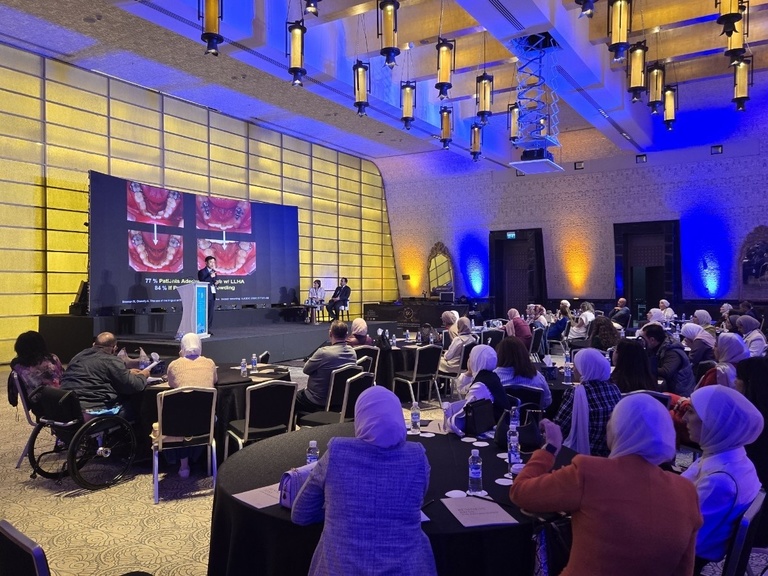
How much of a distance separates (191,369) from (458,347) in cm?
366

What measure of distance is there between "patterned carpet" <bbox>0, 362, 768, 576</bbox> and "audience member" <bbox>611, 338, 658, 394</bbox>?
1108 millimetres

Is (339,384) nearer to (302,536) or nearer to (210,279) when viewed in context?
(302,536)

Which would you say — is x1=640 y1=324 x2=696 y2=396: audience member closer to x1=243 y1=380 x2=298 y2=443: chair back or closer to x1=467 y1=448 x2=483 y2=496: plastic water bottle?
x1=243 y1=380 x2=298 y2=443: chair back

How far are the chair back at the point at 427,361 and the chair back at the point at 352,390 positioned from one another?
199 centimetres

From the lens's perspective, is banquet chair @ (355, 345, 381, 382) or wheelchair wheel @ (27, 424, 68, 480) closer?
wheelchair wheel @ (27, 424, 68, 480)

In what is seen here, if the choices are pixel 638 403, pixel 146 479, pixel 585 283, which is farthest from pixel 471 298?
pixel 638 403

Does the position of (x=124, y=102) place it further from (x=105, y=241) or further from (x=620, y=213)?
(x=620, y=213)

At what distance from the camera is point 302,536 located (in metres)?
2.01

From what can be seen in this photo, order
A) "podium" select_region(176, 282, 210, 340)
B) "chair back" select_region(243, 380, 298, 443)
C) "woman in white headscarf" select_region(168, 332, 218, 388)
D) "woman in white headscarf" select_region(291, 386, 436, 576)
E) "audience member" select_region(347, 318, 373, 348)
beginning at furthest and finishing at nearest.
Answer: "podium" select_region(176, 282, 210, 340), "audience member" select_region(347, 318, 373, 348), "woman in white headscarf" select_region(168, 332, 218, 388), "chair back" select_region(243, 380, 298, 443), "woman in white headscarf" select_region(291, 386, 436, 576)

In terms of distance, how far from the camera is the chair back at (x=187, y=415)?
4.02 meters

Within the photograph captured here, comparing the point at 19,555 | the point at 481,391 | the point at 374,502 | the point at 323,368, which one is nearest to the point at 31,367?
the point at 323,368

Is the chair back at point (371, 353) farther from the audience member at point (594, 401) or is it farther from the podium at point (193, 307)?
the podium at point (193, 307)

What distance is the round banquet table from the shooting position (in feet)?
6.43

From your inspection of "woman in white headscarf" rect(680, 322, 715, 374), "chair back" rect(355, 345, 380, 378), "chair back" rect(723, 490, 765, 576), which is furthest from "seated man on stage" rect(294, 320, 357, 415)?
"woman in white headscarf" rect(680, 322, 715, 374)
